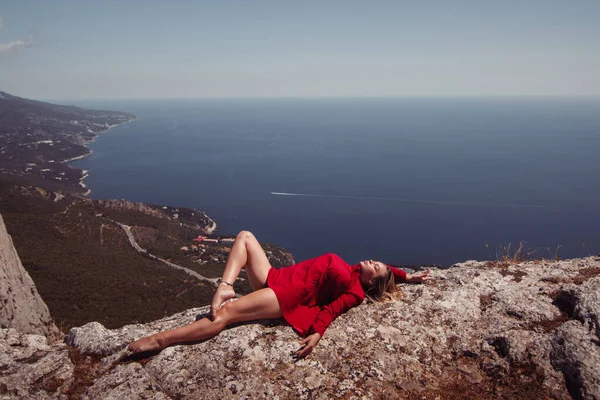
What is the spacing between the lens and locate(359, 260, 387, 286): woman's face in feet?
18.1

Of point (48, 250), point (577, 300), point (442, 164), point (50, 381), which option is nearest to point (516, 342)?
point (577, 300)

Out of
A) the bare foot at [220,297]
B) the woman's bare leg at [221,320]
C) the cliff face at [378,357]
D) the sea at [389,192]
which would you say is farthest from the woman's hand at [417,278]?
the sea at [389,192]

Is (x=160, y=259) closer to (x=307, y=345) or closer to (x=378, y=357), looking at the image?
(x=307, y=345)

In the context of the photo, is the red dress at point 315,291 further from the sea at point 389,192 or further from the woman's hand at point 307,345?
the sea at point 389,192

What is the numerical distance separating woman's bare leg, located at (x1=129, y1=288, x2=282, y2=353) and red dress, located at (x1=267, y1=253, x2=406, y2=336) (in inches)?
6.8

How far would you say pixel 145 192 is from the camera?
393ft

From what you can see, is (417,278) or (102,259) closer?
(417,278)

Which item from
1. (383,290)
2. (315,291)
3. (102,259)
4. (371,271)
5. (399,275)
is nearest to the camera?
(315,291)

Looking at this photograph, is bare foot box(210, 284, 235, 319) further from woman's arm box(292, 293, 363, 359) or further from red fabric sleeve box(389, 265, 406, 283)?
red fabric sleeve box(389, 265, 406, 283)

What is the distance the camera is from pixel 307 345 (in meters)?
4.51

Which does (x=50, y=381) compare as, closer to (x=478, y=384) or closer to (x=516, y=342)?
(x=478, y=384)

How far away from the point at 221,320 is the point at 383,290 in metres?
2.62

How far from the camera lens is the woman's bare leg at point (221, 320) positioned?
4.78 meters

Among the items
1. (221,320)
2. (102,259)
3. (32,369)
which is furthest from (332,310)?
(102,259)
